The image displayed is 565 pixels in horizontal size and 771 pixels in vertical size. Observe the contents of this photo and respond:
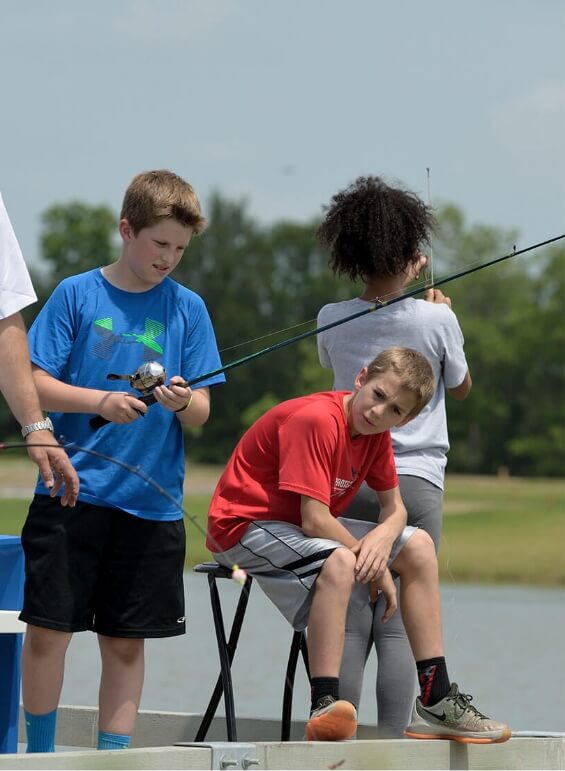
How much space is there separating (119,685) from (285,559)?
55 centimetres

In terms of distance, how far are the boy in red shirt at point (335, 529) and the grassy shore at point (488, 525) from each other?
839 inches

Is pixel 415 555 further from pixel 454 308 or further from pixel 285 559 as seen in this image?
pixel 454 308

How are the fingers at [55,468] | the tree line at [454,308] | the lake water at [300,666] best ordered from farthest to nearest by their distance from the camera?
the tree line at [454,308]
the lake water at [300,666]
the fingers at [55,468]

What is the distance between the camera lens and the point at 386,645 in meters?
3.77

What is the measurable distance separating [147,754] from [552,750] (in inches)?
43.1

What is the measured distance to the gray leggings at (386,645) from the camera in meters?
3.72

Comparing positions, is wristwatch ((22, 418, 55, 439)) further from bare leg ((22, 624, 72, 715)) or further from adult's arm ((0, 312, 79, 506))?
bare leg ((22, 624, 72, 715))

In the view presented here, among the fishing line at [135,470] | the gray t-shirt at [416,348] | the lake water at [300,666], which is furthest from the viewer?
the lake water at [300,666]

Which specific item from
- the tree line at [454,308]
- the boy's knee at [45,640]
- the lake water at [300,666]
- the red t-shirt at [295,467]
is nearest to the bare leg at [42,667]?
the boy's knee at [45,640]

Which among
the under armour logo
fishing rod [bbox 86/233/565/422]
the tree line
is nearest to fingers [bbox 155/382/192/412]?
fishing rod [bbox 86/233/565/422]

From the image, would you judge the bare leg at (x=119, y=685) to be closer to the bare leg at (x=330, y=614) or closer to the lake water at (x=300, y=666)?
the bare leg at (x=330, y=614)

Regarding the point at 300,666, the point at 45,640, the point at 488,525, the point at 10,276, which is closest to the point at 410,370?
the point at 10,276

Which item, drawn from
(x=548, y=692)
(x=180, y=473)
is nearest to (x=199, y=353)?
(x=180, y=473)

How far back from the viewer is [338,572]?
330cm
